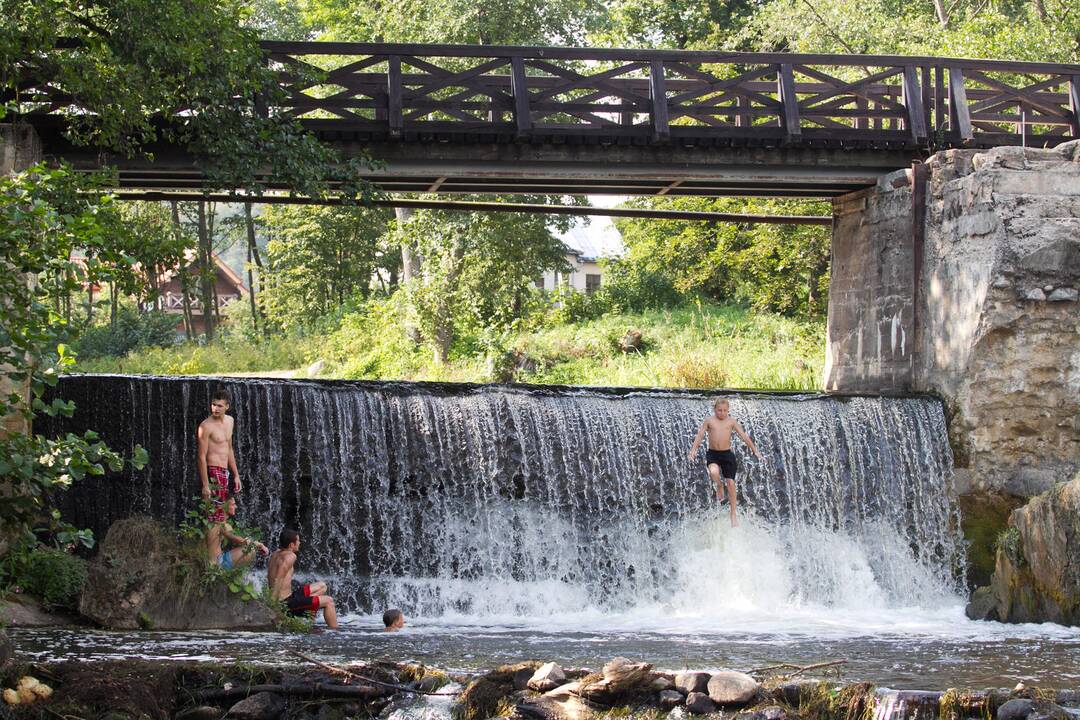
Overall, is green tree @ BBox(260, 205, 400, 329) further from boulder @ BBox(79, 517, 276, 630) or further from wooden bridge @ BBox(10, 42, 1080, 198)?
boulder @ BBox(79, 517, 276, 630)

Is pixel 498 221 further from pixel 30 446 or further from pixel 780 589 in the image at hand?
pixel 30 446

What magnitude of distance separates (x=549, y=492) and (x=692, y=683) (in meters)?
7.73

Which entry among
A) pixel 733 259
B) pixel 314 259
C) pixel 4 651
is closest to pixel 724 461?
pixel 4 651

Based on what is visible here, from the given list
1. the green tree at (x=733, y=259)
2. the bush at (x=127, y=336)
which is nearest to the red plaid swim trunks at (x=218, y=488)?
the green tree at (x=733, y=259)

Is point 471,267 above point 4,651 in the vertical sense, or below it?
above

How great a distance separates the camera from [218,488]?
46.3ft

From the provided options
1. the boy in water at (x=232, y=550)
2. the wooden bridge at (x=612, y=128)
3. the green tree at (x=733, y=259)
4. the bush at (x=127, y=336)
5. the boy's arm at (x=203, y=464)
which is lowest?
the boy in water at (x=232, y=550)

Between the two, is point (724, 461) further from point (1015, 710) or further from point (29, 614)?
point (29, 614)

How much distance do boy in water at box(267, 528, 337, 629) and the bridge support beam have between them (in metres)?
3.25

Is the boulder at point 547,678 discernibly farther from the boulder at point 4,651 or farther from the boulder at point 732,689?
the boulder at point 4,651

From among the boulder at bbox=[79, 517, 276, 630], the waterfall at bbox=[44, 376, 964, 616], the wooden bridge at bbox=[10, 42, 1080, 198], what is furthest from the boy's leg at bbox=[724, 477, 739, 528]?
the boulder at bbox=[79, 517, 276, 630]

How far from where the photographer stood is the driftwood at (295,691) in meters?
9.65

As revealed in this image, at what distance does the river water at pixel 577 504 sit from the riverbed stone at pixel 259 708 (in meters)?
4.65

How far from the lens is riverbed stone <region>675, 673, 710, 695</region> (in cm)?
987
